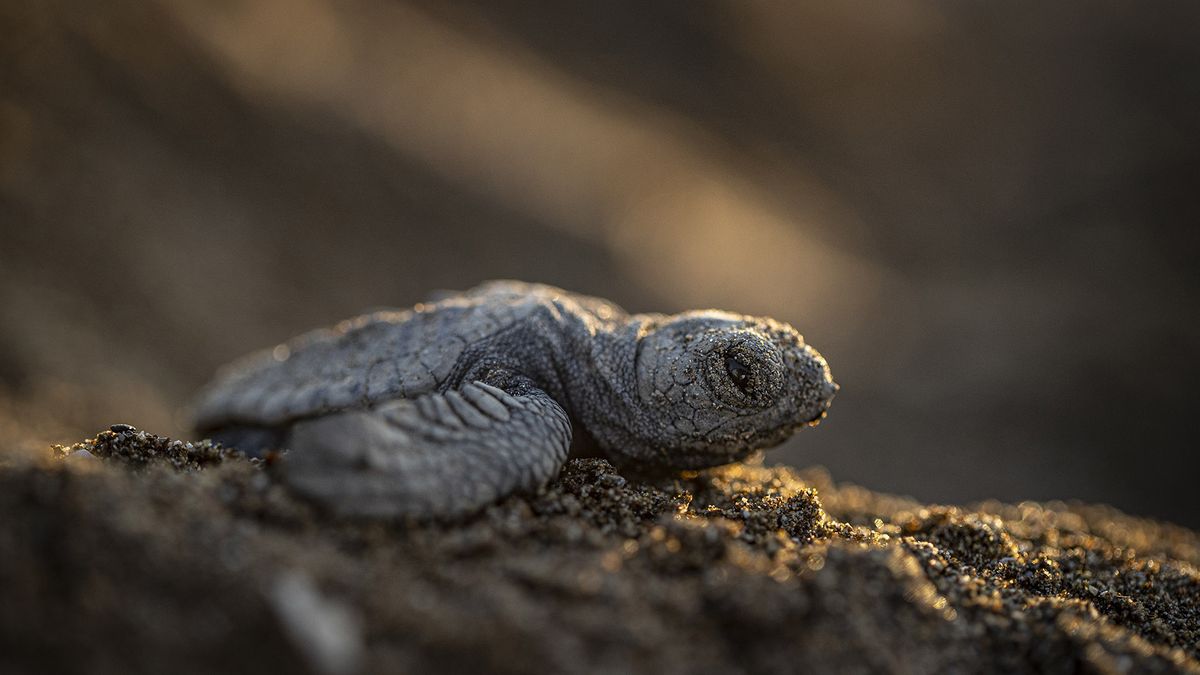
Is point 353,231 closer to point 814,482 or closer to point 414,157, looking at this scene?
point 414,157

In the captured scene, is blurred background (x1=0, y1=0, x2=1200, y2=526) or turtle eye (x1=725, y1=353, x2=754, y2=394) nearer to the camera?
turtle eye (x1=725, y1=353, x2=754, y2=394)

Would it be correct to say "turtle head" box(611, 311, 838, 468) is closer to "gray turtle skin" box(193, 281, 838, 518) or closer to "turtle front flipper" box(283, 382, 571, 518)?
"gray turtle skin" box(193, 281, 838, 518)

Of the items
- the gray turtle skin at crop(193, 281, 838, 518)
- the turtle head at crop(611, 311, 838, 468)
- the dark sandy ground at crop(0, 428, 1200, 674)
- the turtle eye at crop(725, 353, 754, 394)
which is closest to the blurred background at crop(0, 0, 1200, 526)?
the gray turtle skin at crop(193, 281, 838, 518)

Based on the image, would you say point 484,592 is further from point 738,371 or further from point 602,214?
point 602,214

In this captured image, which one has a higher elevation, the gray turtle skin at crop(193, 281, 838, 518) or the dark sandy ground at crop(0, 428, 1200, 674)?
the gray turtle skin at crop(193, 281, 838, 518)

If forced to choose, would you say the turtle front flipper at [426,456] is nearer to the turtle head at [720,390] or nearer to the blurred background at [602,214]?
the turtle head at [720,390]

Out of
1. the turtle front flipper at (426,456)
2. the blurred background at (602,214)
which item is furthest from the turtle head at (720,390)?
the blurred background at (602,214)
